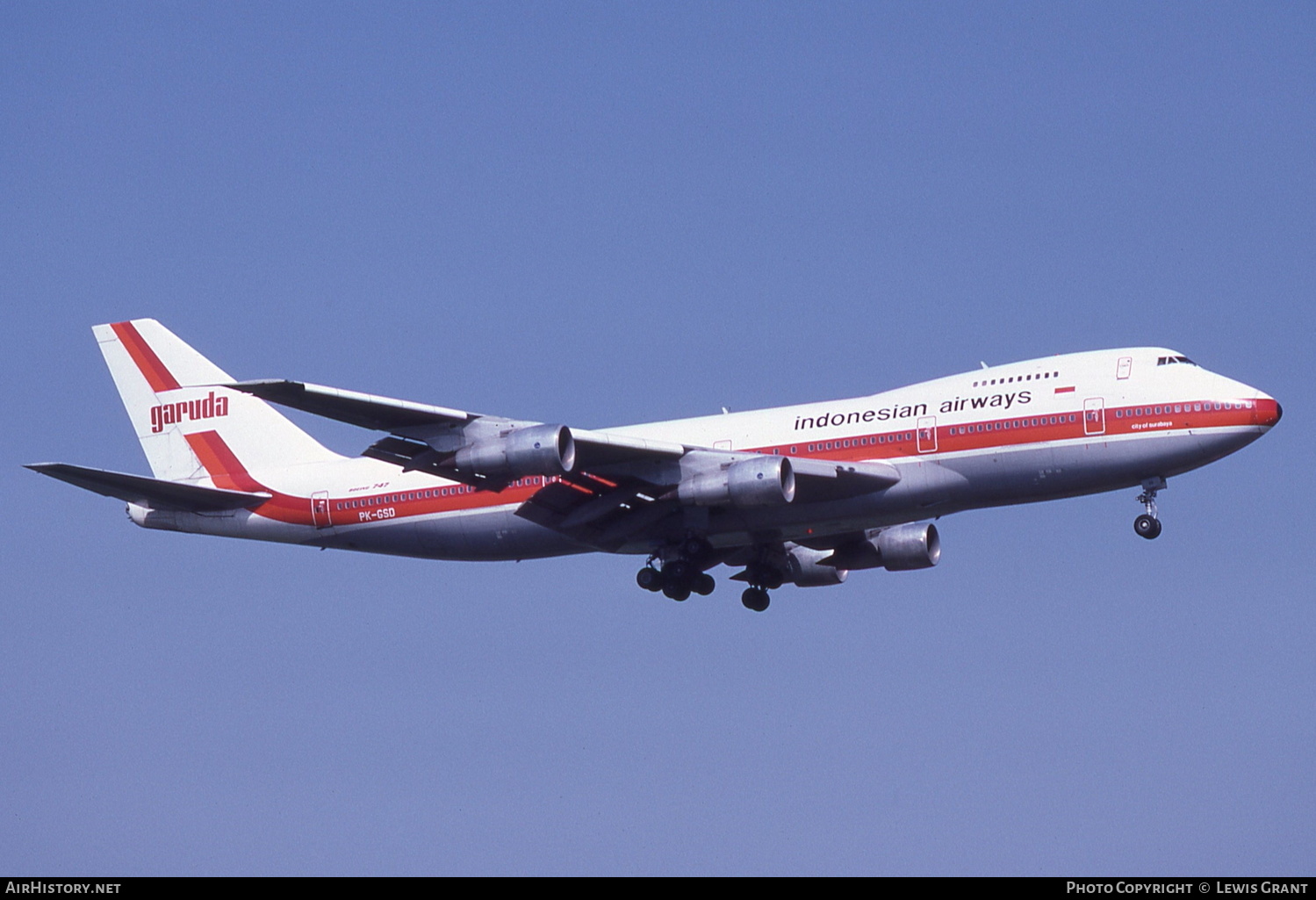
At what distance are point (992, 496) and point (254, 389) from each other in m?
18.5

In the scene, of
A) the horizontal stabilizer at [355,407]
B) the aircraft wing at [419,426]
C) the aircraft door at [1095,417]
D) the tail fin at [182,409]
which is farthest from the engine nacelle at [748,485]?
the tail fin at [182,409]

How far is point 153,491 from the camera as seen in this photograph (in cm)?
4700

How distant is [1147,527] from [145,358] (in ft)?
103

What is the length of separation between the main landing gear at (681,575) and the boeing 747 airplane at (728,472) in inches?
2.5

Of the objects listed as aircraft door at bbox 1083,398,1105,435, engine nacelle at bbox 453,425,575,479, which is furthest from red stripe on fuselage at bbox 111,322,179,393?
aircraft door at bbox 1083,398,1105,435

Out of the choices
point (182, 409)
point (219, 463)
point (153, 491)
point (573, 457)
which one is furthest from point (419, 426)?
point (182, 409)

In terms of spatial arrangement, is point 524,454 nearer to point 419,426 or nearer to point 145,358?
point 419,426

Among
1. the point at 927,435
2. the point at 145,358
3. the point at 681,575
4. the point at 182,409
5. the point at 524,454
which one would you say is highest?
the point at 145,358

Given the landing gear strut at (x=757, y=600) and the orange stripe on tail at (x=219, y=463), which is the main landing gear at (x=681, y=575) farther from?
the orange stripe on tail at (x=219, y=463)

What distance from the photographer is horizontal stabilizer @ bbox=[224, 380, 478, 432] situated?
37.7 metres

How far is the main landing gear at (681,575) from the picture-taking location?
44.5 metres

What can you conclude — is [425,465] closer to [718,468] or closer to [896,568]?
[718,468]
